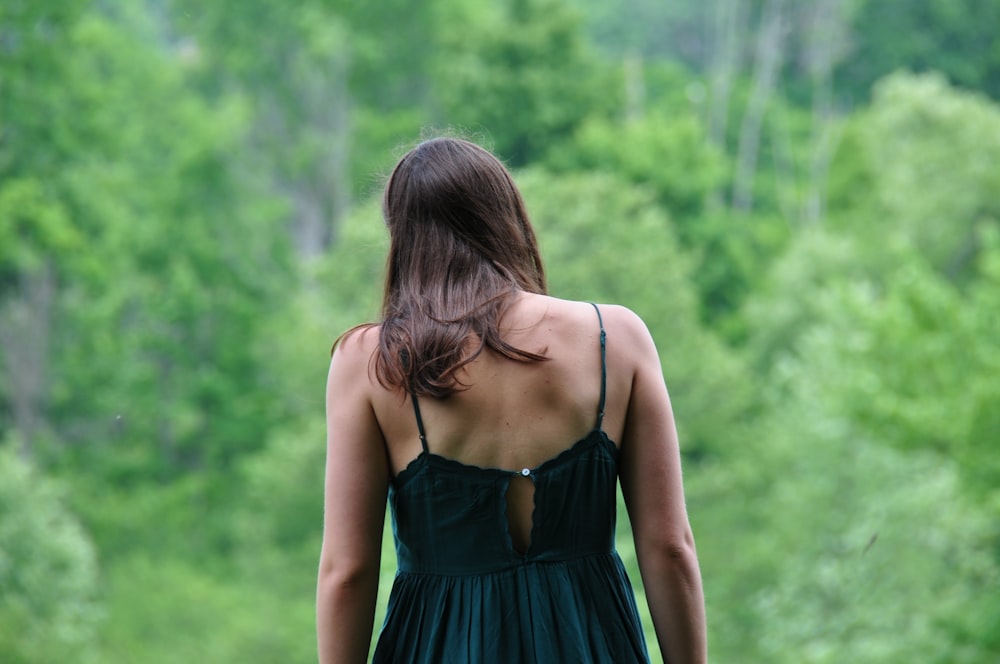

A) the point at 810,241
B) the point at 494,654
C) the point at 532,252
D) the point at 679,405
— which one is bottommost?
the point at 494,654

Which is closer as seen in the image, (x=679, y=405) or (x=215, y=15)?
(x=679, y=405)

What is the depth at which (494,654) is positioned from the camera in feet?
6.48

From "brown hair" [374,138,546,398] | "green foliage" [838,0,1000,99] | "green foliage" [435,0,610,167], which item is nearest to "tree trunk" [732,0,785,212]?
"green foliage" [838,0,1000,99]

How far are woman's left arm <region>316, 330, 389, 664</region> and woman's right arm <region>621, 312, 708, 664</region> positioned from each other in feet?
1.19

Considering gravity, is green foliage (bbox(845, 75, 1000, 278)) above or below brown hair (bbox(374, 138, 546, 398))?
above

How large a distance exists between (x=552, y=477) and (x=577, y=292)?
18.0m

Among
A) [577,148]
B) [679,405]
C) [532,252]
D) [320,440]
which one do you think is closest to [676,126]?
[577,148]

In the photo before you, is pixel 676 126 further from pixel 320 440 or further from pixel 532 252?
pixel 532 252

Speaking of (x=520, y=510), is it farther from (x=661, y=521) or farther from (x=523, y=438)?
(x=661, y=521)

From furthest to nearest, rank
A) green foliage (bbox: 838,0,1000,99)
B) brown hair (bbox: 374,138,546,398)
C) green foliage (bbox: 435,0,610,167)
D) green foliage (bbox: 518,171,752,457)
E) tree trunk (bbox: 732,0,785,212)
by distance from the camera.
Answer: tree trunk (bbox: 732,0,785,212) → green foliage (bbox: 838,0,1000,99) → green foliage (bbox: 435,0,610,167) → green foliage (bbox: 518,171,752,457) → brown hair (bbox: 374,138,546,398)

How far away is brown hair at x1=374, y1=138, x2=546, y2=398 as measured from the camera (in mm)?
1951

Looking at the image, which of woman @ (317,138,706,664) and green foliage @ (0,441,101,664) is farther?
green foliage @ (0,441,101,664)

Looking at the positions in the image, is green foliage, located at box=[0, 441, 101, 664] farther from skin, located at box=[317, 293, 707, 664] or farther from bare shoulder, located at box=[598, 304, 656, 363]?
bare shoulder, located at box=[598, 304, 656, 363]

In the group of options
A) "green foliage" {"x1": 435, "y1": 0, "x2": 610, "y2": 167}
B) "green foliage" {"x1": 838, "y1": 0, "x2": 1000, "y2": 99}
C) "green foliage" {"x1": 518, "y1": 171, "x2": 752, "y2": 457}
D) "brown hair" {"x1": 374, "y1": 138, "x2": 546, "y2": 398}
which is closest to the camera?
"brown hair" {"x1": 374, "y1": 138, "x2": 546, "y2": 398}
